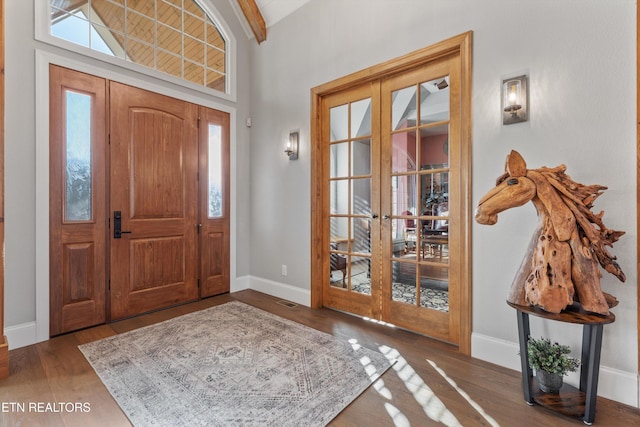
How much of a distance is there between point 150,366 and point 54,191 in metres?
1.74

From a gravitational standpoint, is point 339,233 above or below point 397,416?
above

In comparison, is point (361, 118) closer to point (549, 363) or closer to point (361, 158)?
point (361, 158)

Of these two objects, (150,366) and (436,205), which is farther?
(436,205)

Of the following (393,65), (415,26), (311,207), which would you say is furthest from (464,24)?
(311,207)

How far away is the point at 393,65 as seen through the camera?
2.71 metres

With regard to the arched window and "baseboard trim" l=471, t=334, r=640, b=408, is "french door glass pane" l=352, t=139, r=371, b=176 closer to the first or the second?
"baseboard trim" l=471, t=334, r=640, b=408

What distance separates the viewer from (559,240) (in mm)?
1567

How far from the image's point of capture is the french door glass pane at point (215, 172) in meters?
3.74

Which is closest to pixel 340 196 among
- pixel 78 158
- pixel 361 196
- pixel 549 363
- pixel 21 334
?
pixel 361 196

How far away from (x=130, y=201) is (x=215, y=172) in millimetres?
1036

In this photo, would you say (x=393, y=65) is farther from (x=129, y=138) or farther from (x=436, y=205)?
(x=129, y=138)

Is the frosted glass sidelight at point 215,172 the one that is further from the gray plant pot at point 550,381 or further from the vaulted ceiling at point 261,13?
the gray plant pot at point 550,381

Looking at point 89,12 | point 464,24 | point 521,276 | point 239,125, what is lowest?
point 521,276

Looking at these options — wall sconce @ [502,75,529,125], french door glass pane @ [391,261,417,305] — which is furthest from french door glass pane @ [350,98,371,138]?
french door glass pane @ [391,261,417,305]
